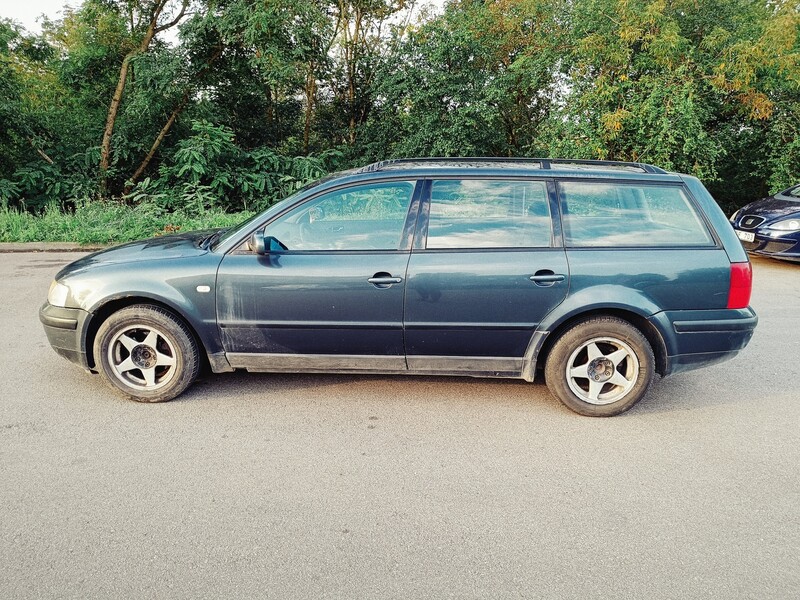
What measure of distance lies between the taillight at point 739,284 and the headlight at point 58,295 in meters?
4.52

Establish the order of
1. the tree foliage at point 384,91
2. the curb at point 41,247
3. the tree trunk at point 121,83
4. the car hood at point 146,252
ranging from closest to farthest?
the car hood at point 146,252 → the curb at point 41,247 → the tree foliage at point 384,91 → the tree trunk at point 121,83

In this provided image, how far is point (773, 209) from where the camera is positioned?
10.1 metres

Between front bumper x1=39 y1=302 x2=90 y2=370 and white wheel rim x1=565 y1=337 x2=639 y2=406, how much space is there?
3.34 m

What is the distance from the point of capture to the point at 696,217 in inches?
161

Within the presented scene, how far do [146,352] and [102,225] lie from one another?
8.40 m

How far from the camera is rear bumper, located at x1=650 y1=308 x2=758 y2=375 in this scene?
4.03m

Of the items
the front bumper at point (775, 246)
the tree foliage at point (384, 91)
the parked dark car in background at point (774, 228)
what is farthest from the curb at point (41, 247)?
the front bumper at point (775, 246)

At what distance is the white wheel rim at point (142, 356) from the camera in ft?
13.8

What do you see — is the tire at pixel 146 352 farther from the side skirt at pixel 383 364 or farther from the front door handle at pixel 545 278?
the front door handle at pixel 545 278

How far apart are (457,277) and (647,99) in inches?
460

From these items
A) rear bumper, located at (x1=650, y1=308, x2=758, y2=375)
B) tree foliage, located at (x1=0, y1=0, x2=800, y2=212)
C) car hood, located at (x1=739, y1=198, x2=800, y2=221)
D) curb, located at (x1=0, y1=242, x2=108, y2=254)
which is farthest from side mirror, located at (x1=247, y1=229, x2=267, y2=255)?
tree foliage, located at (x1=0, y1=0, x2=800, y2=212)

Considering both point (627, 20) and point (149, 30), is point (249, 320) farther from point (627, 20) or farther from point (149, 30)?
point (149, 30)

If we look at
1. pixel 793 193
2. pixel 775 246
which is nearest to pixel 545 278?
pixel 775 246

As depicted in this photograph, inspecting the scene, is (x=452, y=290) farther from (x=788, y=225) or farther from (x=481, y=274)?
(x=788, y=225)
